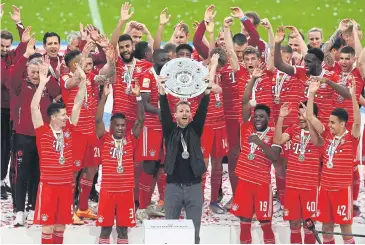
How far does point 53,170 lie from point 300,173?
6.58 ft

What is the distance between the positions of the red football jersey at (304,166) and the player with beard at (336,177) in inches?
5.5

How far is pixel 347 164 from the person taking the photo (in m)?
8.61

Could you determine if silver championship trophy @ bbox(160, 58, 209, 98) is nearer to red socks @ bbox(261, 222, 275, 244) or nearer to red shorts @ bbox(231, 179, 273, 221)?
red shorts @ bbox(231, 179, 273, 221)

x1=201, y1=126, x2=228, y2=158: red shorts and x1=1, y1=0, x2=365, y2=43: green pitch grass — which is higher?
x1=1, y1=0, x2=365, y2=43: green pitch grass

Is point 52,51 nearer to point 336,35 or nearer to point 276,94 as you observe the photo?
point 276,94

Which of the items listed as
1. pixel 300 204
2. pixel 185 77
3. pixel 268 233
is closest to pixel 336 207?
pixel 300 204

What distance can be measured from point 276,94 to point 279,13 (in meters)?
6.33

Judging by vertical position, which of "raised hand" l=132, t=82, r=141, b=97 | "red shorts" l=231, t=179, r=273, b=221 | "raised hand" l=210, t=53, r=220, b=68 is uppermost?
"raised hand" l=210, t=53, r=220, b=68

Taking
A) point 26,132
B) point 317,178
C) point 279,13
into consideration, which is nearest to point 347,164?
point 317,178

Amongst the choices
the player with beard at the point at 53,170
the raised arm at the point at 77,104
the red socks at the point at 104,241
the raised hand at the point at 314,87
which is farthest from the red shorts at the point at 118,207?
the raised hand at the point at 314,87

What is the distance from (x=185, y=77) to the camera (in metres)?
8.44

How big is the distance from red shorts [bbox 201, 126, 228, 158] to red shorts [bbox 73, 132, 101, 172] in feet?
3.08

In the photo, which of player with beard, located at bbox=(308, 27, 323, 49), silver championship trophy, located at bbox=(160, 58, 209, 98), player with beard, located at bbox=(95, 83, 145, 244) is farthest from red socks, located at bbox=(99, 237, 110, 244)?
player with beard, located at bbox=(308, 27, 323, 49)

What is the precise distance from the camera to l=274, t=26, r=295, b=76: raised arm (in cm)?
929
